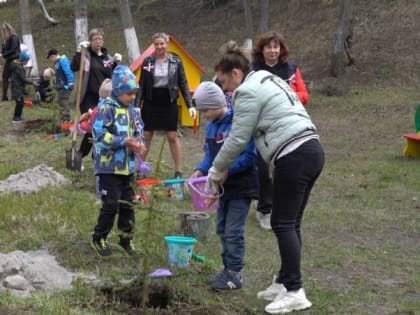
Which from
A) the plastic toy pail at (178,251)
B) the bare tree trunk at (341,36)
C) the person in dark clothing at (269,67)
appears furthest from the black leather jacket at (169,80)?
the bare tree trunk at (341,36)

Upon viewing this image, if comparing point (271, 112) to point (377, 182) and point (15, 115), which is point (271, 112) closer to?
point (377, 182)

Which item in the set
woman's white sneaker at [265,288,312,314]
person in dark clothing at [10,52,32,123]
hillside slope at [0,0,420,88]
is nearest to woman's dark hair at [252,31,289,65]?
woman's white sneaker at [265,288,312,314]

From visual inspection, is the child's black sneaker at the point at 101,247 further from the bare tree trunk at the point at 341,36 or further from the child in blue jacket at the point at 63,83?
the bare tree trunk at the point at 341,36

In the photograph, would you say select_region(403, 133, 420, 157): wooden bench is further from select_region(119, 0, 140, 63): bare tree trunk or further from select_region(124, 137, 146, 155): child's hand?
select_region(119, 0, 140, 63): bare tree trunk

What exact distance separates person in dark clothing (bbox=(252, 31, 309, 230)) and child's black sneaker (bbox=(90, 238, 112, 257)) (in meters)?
1.40

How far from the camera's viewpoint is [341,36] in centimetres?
1812

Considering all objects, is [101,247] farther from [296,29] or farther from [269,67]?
[296,29]

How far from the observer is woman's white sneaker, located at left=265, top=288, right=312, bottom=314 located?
430cm

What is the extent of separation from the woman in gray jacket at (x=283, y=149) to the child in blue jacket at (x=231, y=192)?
0.29 meters

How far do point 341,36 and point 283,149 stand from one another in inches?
575

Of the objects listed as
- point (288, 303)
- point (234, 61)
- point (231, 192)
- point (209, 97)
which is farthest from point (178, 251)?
point (234, 61)

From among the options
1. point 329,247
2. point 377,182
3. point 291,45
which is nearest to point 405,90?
point 291,45

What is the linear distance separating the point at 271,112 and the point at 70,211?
2.87 metres

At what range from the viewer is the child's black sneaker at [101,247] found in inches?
206
